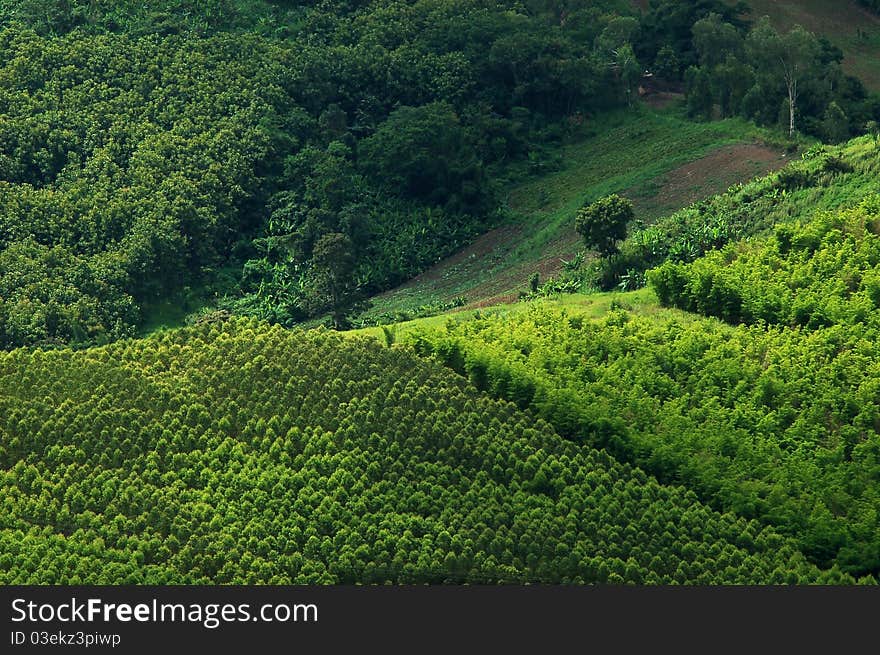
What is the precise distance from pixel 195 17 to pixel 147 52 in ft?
18.8

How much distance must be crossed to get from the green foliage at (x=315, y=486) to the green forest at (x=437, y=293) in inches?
5.3

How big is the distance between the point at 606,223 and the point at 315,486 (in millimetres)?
25198

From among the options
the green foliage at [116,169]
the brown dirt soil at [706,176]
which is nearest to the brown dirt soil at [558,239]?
the brown dirt soil at [706,176]

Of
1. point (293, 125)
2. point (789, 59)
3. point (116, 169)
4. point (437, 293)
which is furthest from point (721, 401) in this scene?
point (116, 169)

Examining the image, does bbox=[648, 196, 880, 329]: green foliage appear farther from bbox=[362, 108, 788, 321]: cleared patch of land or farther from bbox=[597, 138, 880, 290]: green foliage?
bbox=[362, 108, 788, 321]: cleared patch of land

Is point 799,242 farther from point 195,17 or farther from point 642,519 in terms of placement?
point 195,17

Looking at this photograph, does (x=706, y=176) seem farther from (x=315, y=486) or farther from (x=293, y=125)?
(x=315, y=486)

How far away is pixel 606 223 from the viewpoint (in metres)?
72.2

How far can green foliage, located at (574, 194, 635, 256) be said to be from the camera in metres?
72.1

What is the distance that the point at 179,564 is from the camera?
48.4 meters

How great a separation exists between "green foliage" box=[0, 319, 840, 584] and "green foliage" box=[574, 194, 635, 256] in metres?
15.2

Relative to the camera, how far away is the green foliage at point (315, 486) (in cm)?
4838

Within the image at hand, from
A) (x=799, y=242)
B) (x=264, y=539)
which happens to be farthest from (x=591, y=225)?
(x=264, y=539)

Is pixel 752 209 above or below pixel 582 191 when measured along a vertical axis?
above
